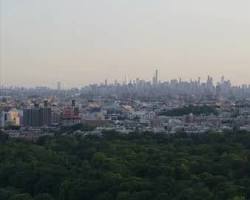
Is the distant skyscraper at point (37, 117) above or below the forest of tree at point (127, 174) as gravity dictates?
above

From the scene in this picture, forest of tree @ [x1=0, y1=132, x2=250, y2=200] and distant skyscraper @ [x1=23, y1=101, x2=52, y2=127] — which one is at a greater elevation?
distant skyscraper @ [x1=23, y1=101, x2=52, y2=127]

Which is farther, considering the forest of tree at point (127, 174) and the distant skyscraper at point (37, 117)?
the distant skyscraper at point (37, 117)

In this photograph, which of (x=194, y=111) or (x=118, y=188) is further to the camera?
(x=194, y=111)

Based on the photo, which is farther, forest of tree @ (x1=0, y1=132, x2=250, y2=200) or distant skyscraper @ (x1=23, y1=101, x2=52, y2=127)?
distant skyscraper @ (x1=23, y1=101, x2=52, y2=127)

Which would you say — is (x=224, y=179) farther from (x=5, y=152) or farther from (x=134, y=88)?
(x=134, y=88)

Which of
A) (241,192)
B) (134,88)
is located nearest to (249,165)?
(241,192)

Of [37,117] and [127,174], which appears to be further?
[37,117]

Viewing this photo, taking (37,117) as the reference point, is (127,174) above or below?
below

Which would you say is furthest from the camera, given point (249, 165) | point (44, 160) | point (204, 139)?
point (204, 139)
